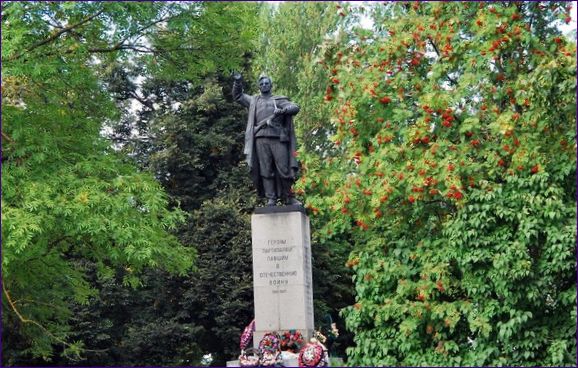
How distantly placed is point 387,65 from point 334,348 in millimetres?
12208

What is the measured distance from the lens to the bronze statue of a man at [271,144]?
12.7 meters

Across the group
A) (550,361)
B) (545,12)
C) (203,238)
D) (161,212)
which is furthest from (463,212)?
(203,238)

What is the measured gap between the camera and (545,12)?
547 inches

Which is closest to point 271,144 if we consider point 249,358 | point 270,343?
point 270,343

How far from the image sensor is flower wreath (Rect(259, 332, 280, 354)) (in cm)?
1181

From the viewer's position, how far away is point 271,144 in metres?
12.7

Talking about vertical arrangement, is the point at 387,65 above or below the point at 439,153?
Answer: above

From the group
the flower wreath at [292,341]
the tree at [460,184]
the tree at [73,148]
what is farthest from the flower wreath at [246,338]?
the tree at [73,148]

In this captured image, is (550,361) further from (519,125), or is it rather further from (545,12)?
(545,12)

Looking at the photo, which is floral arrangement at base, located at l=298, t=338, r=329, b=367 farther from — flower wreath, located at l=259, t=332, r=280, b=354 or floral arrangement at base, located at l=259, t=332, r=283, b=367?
flower wreath, located at l=259, t=332, r=280, b=354

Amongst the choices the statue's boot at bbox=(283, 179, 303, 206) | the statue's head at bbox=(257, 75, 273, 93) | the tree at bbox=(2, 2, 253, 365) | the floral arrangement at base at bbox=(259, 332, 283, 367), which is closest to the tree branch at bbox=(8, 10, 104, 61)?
the tree at bbox=(2, 2, 253, 365)

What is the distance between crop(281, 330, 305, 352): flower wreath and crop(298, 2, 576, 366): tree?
1.56 m

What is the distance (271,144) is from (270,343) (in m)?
2.63

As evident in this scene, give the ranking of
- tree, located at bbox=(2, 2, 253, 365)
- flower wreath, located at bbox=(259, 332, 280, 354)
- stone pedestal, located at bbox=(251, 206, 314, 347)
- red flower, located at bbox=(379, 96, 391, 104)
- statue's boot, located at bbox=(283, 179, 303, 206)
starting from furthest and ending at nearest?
tree, located at bbox=(2, 2, 253, 365)
red flower, located at bbox=(379, 96, 391, 104)
statue's boot, located at bbox=(283, 179, 303, 206)
stone pedestal, located at bbox=(251, 206, 314, 347)
flower wreath, located at bbox=(259, 332, 280, 354)
